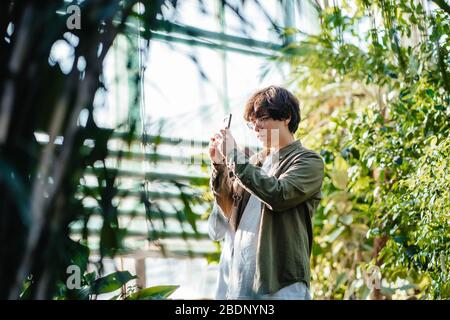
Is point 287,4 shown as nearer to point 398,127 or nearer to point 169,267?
point 169,267

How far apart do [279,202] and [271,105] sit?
1.07ft

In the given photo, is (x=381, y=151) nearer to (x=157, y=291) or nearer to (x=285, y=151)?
(x=285, y=151)

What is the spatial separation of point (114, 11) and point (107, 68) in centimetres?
8

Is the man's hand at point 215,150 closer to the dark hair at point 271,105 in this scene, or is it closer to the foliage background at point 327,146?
the dark hair at point 271,105

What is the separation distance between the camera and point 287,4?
3.43ft

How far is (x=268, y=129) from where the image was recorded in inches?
88.8

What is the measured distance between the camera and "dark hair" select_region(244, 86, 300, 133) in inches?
87.4

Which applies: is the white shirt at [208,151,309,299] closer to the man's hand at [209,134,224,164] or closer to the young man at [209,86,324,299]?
the young man at [209,86,324,299]

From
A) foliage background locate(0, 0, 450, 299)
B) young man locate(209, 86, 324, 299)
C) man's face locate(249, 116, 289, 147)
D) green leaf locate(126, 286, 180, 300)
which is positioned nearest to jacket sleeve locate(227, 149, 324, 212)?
young man locate(209, 86, 324, 299)

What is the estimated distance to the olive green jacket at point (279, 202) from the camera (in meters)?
2.03

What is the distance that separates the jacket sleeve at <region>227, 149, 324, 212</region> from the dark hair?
0.14 m

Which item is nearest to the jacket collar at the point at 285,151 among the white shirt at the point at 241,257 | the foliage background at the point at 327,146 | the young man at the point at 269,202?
the young man at the point at 269,202

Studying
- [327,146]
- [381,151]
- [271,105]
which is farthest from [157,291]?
[327,146]
